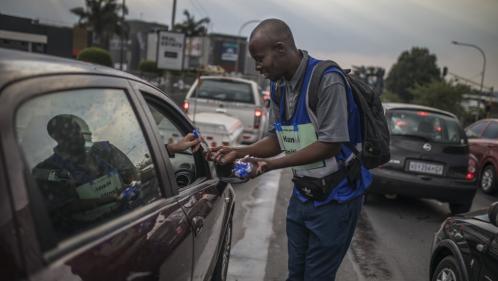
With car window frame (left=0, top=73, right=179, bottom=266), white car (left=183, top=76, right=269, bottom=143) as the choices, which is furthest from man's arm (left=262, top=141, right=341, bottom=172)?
white car (left=183, top=76, right=269, bottom=143)

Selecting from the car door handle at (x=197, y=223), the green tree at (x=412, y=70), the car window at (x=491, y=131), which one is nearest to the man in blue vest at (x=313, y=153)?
the car door handle at (x=197, y=223)

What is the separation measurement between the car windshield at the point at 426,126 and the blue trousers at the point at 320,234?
510cm

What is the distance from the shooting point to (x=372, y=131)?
8.95ft

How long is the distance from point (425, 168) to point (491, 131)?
5.19 m

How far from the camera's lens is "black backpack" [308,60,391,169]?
267 cm

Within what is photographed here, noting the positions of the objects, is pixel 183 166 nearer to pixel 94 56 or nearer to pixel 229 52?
pixel 94 56

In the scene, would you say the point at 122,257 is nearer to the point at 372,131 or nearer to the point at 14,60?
the point at 14,60

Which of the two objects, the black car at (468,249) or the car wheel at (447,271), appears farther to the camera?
the car wheel at (447,271)

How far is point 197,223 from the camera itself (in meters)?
2.75

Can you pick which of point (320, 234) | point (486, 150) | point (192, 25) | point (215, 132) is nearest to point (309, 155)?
point (320, 234)

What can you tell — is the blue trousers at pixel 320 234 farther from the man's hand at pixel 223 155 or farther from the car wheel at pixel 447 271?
the car wheel at pixel 447 271

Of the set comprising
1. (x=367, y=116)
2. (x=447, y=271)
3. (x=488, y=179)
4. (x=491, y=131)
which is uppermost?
(x=367, y=116)

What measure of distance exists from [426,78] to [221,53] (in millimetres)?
40843

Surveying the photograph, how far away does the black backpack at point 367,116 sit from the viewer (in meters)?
2.67
